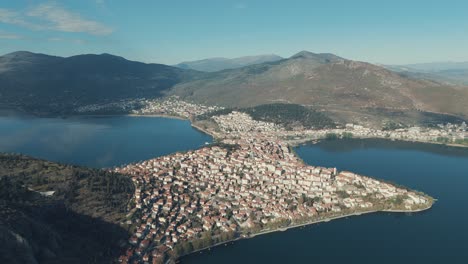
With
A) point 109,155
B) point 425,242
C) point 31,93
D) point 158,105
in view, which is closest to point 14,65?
point 31,93

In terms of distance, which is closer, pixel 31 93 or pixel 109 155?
pixel 109 155

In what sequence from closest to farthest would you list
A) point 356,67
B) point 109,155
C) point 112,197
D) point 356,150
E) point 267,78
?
1. point 112,197
2. point 109,155
3. point 356,150
4. point 356,67
5. point 267,78

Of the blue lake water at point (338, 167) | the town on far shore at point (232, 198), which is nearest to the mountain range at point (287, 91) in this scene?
the blue lake water at point (338, 167)

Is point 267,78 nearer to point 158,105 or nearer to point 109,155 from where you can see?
point 158,105

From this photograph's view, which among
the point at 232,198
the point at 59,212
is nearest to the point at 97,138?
the point at 232,198

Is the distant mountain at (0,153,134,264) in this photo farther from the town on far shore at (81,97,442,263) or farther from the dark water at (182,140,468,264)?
the dark water at (182,140,468,264)

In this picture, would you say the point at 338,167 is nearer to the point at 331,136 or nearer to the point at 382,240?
the point at 382,240

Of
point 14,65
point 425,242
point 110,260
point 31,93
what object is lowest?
point 425,242
